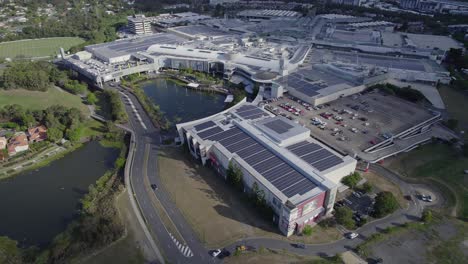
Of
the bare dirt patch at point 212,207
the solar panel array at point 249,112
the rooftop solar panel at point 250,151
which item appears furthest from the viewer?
the solar panel array at point 249,112

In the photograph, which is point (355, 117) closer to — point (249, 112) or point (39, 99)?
point (249, 112)

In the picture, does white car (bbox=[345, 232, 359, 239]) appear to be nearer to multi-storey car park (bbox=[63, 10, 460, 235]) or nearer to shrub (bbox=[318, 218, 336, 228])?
shrub (bbox=[318, 218, 336, 228])

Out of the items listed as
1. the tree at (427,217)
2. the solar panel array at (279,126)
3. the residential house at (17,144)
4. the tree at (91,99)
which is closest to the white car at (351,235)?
the tree at (427,217)

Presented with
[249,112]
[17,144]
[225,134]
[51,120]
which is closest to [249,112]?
[249,112]

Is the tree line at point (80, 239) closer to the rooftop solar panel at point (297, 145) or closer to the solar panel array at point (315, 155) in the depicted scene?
the rooftop solar panel at point (297, 145)

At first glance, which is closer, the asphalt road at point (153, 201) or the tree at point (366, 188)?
the asphalt road at point (153, 201)
